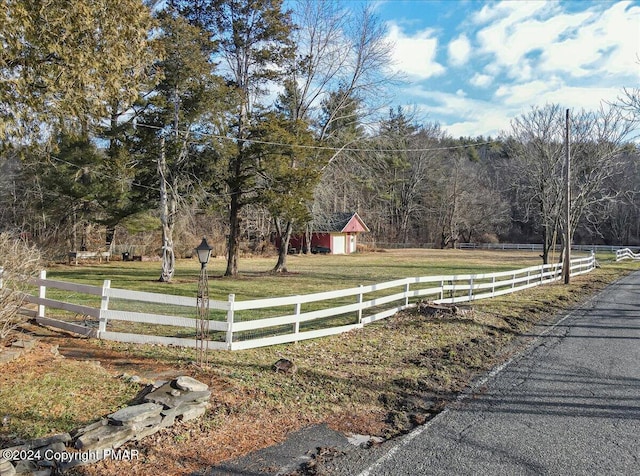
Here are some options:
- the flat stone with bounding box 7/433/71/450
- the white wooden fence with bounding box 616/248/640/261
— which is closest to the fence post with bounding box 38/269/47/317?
the flat stone with bounding box 7/433/71/450

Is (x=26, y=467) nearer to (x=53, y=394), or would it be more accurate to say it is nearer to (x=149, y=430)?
(x=149, y=430)

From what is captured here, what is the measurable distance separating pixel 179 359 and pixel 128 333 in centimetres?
196

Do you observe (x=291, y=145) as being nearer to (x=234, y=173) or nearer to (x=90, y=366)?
(x=234, y=173)

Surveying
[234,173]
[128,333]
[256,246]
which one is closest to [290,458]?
[128,333]

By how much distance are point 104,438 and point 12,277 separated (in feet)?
14.3

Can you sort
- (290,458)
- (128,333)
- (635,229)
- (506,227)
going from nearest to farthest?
(290,458) < (128,333) < (635,229) < (506,227)

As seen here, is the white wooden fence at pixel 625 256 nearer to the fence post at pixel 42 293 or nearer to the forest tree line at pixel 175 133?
the forest tree line at pixel 175 133

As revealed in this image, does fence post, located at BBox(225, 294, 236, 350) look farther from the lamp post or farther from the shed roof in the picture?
the shed roof

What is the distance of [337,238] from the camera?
5166cm

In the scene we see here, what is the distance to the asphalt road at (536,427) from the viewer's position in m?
4.07

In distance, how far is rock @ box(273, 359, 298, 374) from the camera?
674 centimetres

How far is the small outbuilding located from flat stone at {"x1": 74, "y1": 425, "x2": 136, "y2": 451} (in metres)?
45.0

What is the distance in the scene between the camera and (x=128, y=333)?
8.73 metres

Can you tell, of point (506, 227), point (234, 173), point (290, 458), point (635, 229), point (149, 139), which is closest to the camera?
point (290, 458)
